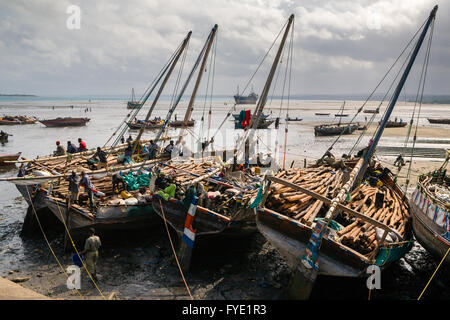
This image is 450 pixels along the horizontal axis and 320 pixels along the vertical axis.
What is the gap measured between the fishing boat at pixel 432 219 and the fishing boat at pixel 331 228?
21.9 inches

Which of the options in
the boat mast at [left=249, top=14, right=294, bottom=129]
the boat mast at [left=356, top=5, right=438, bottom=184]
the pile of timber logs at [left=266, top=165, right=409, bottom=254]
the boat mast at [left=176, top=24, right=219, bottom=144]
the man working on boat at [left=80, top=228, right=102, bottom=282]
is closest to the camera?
the pile of timber logs at [left=266, top=165, right=409, bottom=254]

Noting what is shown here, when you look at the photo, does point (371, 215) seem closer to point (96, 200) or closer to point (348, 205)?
point (348, 205)

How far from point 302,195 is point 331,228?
2.19 metres

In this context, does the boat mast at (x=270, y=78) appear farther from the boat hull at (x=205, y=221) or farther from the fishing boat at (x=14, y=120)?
the fishing boat at (x=14, y=120)

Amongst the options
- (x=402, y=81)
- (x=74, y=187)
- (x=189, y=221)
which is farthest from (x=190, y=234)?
(x=402, y=81)

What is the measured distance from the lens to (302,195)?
10500 mm

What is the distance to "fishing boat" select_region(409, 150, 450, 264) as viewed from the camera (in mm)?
8883

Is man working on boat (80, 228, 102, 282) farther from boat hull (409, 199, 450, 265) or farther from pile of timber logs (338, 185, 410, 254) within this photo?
boat hull (409, 199, 450, 265)

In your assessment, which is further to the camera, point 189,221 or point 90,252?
point 189,221

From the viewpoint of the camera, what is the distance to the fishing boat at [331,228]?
25.1 feet

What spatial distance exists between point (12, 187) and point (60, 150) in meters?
3.96

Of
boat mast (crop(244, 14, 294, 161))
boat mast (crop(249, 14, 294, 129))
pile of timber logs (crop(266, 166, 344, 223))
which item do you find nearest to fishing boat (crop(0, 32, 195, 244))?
pile of timber logs (crop(266, 166, 344, 223))

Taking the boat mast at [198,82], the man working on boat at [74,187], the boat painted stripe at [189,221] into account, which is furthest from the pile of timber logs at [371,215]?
the boat mast at [198,82]

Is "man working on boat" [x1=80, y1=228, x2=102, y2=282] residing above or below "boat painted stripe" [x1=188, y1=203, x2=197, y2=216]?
below
